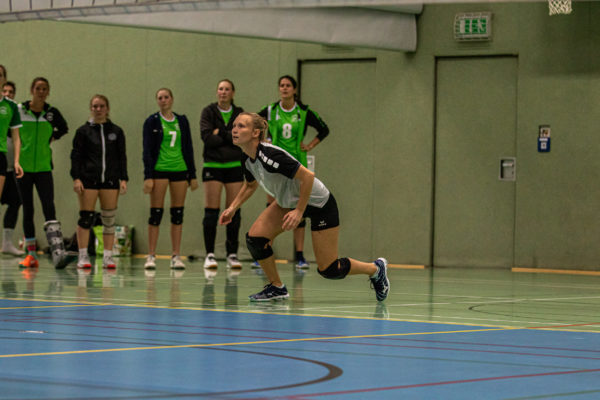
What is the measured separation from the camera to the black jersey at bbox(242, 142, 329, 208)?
23.2 ft

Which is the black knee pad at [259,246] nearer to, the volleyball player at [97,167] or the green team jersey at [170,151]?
the volleyball player at [97,167]

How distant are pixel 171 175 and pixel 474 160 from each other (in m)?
4.11

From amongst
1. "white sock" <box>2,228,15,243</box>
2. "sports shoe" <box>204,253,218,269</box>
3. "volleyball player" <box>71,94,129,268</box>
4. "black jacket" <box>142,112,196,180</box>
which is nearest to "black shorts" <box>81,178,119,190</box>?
"volleyball player" <box>71,94,129,268</box>

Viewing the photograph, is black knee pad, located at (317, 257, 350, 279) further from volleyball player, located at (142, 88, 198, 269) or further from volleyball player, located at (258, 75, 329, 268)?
volleyball player, located at (142, 88, 198, 269)

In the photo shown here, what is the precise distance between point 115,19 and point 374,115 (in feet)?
13.6

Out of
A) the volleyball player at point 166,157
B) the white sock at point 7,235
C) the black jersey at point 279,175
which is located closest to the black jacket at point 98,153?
the volleyball player at point 166,157

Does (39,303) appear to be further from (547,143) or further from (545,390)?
(547,143)

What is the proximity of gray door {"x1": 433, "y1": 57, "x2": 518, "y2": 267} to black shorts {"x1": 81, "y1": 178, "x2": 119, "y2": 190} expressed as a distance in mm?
4548

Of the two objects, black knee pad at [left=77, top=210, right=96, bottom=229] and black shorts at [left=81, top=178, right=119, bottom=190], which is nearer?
black shorts at [left=81, top=178, right=119, bottom=190]

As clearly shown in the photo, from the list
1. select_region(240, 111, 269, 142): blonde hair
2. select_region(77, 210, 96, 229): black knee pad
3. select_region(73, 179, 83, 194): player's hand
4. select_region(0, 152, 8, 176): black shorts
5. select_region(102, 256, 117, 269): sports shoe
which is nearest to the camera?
select_region(240, 111, 269, 142): blonde hair

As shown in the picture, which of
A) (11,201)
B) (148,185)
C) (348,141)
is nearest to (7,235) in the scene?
(11,201)

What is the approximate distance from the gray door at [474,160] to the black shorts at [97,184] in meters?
4.55

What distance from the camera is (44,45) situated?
54.3ft

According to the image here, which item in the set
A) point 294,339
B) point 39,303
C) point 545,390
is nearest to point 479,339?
point 294,339
